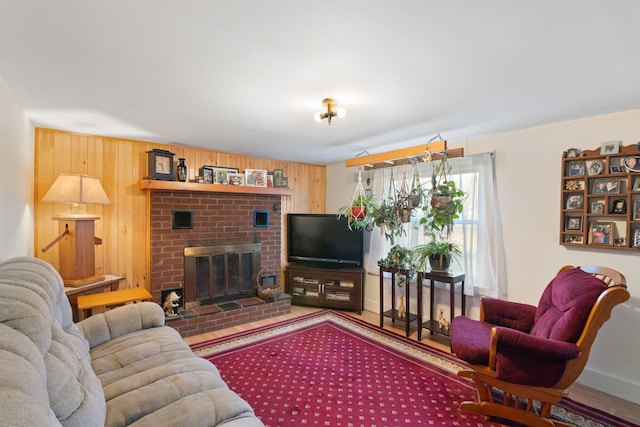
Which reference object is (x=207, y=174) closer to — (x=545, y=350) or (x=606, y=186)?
(x=545, y=350)

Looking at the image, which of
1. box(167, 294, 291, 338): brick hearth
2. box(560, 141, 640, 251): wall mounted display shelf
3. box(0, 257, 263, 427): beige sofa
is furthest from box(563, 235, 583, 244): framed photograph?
box(167, 294, 291, 338): brick hearth

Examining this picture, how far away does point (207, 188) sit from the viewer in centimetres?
370

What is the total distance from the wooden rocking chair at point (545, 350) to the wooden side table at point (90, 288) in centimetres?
322

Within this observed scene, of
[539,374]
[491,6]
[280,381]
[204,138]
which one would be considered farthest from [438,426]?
[204,138]

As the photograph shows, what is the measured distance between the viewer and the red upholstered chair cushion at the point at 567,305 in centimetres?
186

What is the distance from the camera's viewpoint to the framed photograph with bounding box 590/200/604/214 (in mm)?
2449

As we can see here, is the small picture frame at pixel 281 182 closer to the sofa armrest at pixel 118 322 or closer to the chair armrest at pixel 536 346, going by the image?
the sofa armrest at pixel 118 322

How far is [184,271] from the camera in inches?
145

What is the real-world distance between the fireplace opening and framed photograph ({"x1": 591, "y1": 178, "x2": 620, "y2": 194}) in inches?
144

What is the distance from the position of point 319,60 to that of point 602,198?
2.54 m

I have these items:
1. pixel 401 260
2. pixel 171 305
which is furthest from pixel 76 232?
pixel 401 260

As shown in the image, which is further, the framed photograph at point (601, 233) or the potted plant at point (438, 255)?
the potted plant at point (438, 255)

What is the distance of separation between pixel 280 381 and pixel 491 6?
8.90ft

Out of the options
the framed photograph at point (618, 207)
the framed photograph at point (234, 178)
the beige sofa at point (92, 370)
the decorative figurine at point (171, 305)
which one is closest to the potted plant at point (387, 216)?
the framed photograph at point (618, 207)
